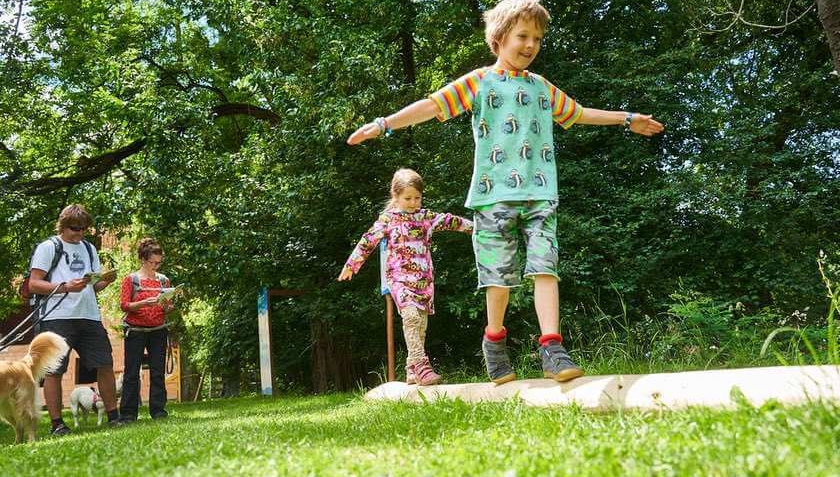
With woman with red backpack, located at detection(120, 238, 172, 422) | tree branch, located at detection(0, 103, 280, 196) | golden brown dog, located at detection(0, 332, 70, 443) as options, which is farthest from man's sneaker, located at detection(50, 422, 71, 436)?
tree branch, located at detection(0, 103, 280, 196)

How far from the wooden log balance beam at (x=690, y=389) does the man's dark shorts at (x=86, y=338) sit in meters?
4.01

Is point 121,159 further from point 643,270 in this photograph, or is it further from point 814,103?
point 814,103

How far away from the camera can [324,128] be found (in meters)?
9.16

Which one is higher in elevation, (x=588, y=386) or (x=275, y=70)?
(x=275, y=70)

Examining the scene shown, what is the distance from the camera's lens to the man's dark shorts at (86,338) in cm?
597

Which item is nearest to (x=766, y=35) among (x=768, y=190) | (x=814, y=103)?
(x=814, y=103)

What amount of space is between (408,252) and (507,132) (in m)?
2.15

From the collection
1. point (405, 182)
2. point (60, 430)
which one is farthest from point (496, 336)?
point (60, 430)

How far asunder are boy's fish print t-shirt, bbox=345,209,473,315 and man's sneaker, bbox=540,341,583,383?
2.18 meters

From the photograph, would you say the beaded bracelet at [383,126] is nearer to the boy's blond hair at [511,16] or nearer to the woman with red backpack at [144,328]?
the boy's blond hair at [511,16]

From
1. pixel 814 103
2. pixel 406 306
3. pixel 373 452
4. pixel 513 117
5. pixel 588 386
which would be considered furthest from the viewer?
pixel 814 103

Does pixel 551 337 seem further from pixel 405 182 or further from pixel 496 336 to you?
pixel 405 182

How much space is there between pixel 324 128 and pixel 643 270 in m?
4.45

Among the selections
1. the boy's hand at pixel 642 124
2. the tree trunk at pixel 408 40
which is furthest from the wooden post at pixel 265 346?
the boy's hand at pixel 642 124
